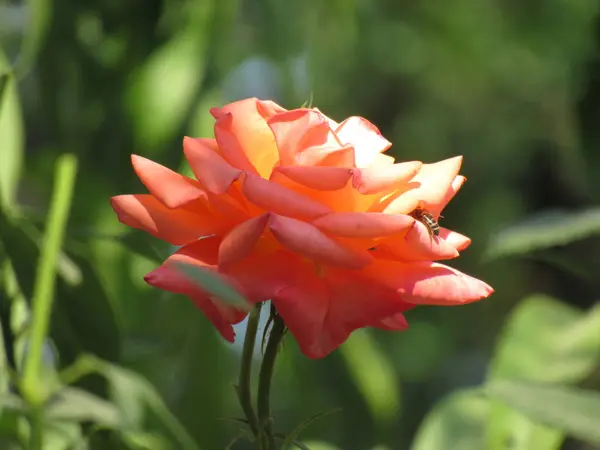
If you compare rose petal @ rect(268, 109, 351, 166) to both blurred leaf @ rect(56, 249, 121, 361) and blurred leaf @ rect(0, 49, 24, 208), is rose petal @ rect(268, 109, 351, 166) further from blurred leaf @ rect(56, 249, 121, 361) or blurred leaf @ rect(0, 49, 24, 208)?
blurred leaf @ rect(0, 49, 24, 208)

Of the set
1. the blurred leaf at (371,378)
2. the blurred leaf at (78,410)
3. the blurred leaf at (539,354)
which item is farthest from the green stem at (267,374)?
the blurred leaf at (371,378)

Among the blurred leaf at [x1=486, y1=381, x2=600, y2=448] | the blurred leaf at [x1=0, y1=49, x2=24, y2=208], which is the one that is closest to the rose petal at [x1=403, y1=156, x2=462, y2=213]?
the blurred leaf at [x1=486, y1=381, x2=600, y2=448]

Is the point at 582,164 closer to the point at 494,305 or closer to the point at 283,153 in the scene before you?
the point at 283,153

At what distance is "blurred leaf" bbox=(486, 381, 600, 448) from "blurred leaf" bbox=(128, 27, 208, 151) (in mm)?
370

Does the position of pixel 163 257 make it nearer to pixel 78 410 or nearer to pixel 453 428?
pixel 78 410

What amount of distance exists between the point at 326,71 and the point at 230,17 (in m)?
0.44

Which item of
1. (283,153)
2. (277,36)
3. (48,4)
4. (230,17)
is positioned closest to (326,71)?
(277,36)

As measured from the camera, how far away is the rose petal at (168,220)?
331mm

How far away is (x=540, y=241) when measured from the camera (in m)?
0.61

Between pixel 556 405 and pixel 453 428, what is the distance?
14 centimetres

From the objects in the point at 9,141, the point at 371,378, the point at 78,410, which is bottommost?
the point at 371,378

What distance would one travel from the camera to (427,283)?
1.03 ft

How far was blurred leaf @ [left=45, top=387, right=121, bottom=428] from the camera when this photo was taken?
50 cm

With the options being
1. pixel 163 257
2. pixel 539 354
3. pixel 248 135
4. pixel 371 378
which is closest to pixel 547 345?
pixel 539 354
